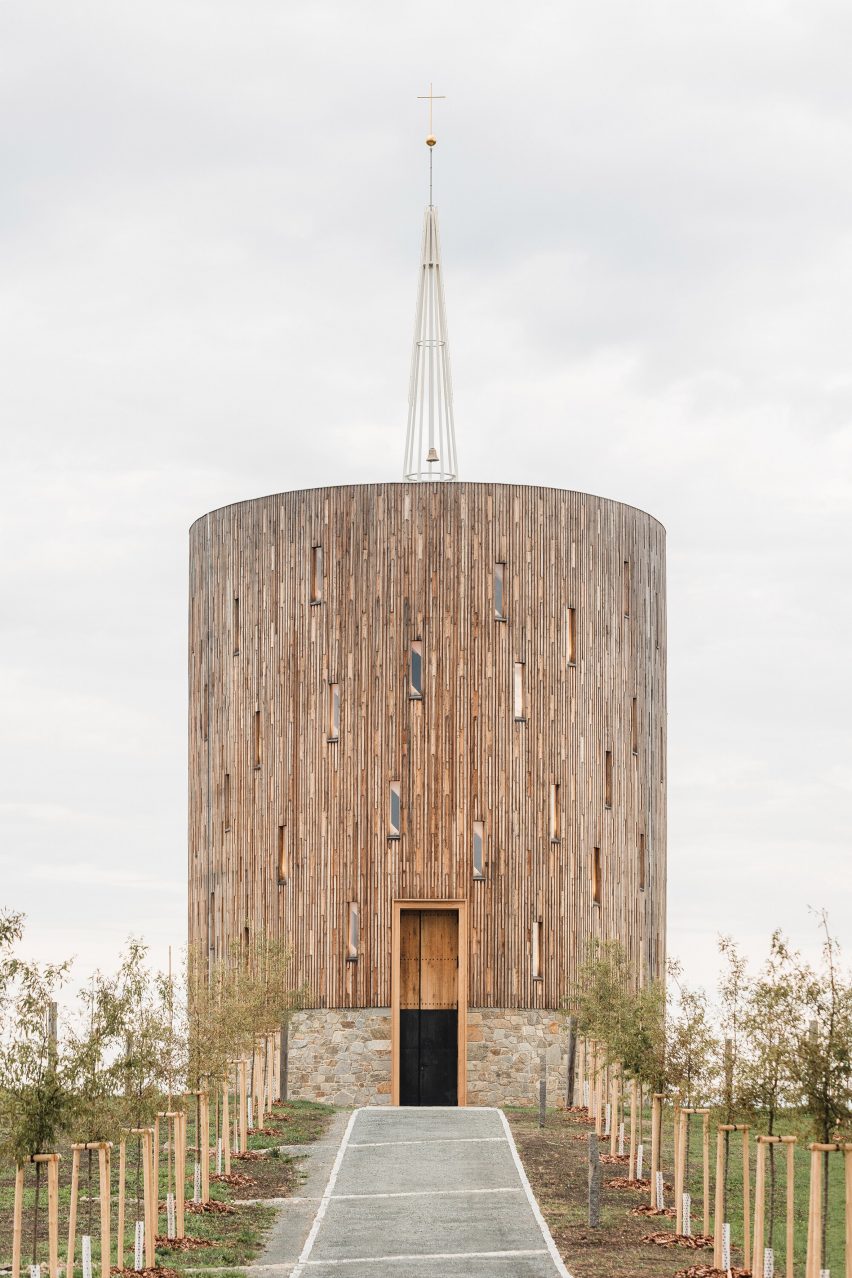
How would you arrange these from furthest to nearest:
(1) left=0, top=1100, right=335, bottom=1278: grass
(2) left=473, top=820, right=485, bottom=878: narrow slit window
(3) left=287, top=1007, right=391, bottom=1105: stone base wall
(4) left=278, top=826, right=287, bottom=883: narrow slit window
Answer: (4) left=278, top=826, right=287, bottom=883: narrow slit window, (2) left=473, top=820, right=485, bottom=878: narrow slit window, (3) left=287, top=1007, right=391, bottom=1105: stone base wall, (1) left=0, top=1100, right=335, bottom=1278: grass

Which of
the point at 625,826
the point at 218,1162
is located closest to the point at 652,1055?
the point at 218,1162

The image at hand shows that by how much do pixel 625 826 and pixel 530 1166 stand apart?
15.8 meters

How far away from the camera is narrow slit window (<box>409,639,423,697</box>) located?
4000 cm

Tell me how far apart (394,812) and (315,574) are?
5753 mm

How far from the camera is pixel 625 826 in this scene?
139ft

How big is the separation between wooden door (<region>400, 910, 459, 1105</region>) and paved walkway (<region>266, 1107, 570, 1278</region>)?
7.89 meters

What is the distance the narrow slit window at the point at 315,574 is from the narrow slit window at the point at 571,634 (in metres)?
5.60

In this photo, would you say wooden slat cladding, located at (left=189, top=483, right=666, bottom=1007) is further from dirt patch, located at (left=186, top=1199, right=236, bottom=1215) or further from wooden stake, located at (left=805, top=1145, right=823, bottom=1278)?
wooden stake, located at (left=805, top=1145, right=823, bottom=1278)

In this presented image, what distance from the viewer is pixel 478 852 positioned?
39656 millimetres

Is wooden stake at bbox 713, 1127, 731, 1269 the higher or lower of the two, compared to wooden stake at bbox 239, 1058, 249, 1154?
higher

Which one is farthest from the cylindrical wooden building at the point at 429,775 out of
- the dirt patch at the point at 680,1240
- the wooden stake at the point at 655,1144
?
the dirt patch at the point at 680,1240

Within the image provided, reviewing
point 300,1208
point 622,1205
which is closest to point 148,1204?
point 300,1208

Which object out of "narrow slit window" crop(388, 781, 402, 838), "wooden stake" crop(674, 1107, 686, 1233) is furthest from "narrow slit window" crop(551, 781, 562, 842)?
"wooden stake" crop(674, 1107, 686, 1233)

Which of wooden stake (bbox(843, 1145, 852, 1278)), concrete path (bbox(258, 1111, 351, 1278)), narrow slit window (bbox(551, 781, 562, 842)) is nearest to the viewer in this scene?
wooden stake (bbox(843, 1145, 852, 1278))
